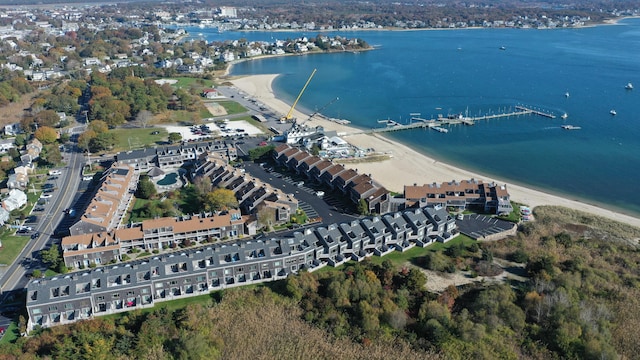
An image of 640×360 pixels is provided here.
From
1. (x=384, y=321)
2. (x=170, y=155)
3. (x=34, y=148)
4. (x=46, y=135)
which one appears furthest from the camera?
(x=46, y=135)

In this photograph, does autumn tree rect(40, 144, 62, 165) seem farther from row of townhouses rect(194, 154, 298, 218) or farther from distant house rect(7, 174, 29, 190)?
row of townhouses rect(194, 154, 298, 218)

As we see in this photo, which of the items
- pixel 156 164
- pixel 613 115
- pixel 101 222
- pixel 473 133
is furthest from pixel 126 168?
pixel 613 115

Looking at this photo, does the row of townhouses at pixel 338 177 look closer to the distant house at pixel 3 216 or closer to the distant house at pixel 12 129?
the distant house at pixel 3 216

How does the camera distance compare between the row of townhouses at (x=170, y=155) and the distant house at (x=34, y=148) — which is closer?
the row of townhouses at (x=170, y=155)

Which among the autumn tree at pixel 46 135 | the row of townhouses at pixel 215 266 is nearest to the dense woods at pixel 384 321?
the row of townhouses at pixel 215 266

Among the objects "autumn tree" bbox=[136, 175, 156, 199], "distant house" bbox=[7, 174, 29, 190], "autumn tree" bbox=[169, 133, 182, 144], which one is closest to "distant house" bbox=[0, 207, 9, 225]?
"distant house" bbox=[7, 174, 29, 190]

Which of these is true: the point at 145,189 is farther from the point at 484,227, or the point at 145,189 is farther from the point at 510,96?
the point at 510,96

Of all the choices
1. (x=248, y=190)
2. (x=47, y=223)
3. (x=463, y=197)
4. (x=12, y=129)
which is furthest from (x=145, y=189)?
(x=12, y=129)
